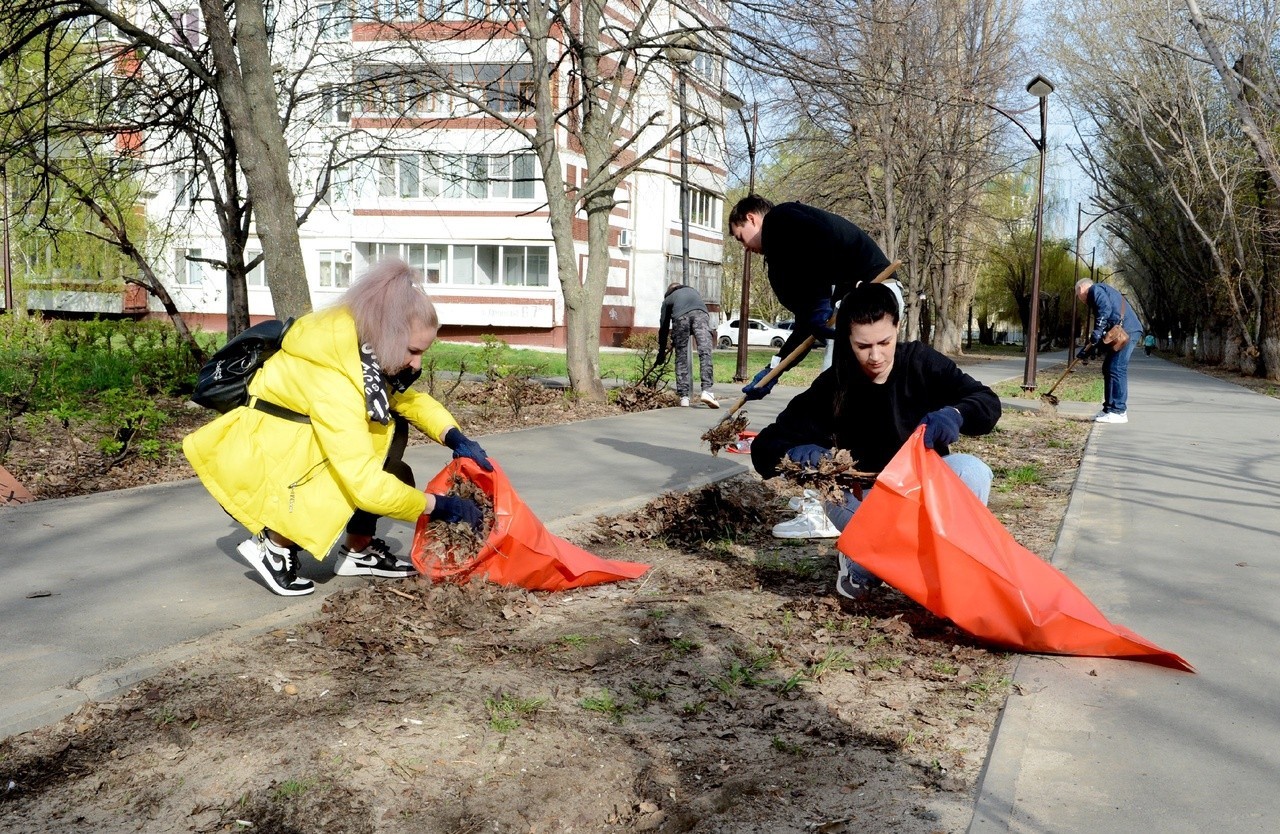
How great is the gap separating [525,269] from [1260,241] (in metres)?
23.3

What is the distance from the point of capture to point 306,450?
4418 millimetres

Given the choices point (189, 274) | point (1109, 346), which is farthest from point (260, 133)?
point (189, 274)

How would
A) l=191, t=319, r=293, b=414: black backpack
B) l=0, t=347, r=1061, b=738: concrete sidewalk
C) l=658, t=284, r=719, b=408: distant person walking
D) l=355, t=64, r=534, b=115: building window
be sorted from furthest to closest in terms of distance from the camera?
l=658, t=284, r=719, b=408: distant person walking
l=355, t=64, r=534, b=115: building window
l=191, t=319, r=293, b=414: black backpack
l=0, t=347, r=1061, b=738: concrete sidewalk

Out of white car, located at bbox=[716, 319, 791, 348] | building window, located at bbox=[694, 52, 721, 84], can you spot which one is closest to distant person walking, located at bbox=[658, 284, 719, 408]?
building window, located at bbox=[694, 52, 721, 84]

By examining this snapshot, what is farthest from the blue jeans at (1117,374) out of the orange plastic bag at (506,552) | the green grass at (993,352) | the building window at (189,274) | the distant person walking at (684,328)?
the building window at (189,274)

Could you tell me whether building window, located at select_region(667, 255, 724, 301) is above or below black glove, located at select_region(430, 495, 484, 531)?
above

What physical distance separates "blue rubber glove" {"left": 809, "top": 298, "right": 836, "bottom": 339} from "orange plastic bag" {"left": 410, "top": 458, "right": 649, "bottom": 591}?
2.44 metres

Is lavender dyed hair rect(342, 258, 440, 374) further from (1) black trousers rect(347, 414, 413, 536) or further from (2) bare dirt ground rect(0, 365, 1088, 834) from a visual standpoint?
(2) bare dirt ground rect(0, 365, 1088, 834)

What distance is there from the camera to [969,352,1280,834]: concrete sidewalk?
109 inches

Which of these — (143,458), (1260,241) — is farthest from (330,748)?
(1260,241)

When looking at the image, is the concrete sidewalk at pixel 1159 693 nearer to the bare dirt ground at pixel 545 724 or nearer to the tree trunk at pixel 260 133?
the bare dirt ground at pixel 545 724

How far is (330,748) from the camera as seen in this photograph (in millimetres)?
3102

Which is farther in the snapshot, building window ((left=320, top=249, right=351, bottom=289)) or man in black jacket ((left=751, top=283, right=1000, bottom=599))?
building window ((left=320, top=249, right=351, bottom=289))

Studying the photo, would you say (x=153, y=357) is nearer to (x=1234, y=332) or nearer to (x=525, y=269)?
(x=525, y=269)
